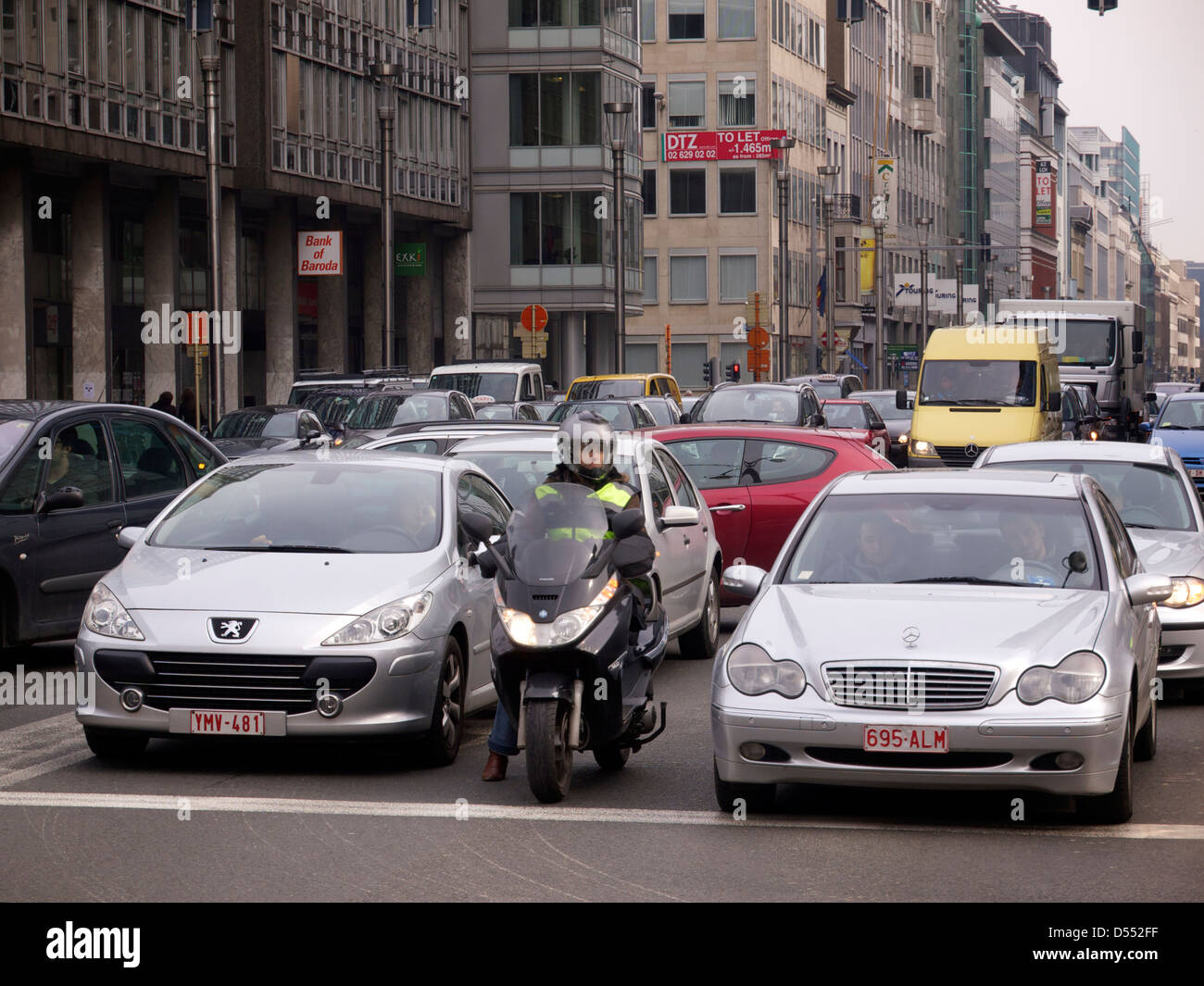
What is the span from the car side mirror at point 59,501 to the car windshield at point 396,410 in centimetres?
1501

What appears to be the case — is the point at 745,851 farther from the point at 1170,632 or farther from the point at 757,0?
the point at 757,0

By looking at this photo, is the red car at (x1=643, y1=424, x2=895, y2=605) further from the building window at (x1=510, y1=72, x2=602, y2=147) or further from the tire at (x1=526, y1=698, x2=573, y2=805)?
the building window at (x1=510, y1=72, x2=602, y2=147)

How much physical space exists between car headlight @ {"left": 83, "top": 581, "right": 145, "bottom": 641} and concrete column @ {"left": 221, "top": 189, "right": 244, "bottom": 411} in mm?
38465

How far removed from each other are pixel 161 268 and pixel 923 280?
64388mm

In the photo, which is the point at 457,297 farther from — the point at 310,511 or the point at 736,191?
the point at 310,511

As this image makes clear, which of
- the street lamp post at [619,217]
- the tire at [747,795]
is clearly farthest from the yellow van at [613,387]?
the tire at [747,795]

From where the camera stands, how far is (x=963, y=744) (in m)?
7.98

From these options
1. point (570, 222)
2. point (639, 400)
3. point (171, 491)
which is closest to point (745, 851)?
point (171, 491)

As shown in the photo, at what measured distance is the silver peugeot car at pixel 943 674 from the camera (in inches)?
316

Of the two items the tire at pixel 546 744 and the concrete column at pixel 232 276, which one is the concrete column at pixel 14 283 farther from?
the tire at pixel 546 744

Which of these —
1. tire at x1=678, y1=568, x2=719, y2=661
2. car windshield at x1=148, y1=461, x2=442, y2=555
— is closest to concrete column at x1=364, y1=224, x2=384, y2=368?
tire at x1=678, y1=568, x2=719, y2=661

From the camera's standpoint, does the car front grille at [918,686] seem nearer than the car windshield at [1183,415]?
Yes

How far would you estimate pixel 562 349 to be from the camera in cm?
7250

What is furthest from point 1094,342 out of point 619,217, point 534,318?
point 619,217
